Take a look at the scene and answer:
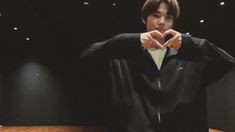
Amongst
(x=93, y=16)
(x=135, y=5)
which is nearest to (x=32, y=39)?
(x=93, y=16)

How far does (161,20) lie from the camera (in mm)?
780

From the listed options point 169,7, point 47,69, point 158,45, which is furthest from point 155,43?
point 47,69

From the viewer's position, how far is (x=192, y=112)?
2.52ft

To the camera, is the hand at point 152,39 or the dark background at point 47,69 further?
the dark background at point 47,69

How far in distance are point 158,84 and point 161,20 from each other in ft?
0.45

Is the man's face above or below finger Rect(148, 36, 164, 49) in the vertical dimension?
above

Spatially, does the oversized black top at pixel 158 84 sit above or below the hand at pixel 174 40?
below

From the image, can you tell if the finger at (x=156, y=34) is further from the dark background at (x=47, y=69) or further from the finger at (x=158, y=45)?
the dark background at (x=47, y=69)

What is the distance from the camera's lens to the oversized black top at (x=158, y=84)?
76 centimetres

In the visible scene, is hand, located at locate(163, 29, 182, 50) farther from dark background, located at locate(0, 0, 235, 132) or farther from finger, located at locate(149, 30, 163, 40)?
dark background, located at locate(0, 0, 235, 132)

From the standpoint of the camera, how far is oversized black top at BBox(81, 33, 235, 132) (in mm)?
757

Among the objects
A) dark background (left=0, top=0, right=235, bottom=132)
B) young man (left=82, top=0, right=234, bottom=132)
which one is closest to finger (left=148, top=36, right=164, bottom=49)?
young man (left=82, top=0, right=234, bottom=132)

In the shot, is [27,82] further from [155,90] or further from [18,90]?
[155,90]

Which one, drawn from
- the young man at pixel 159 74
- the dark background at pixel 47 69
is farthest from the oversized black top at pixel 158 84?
the dark background at pixel 47 69
